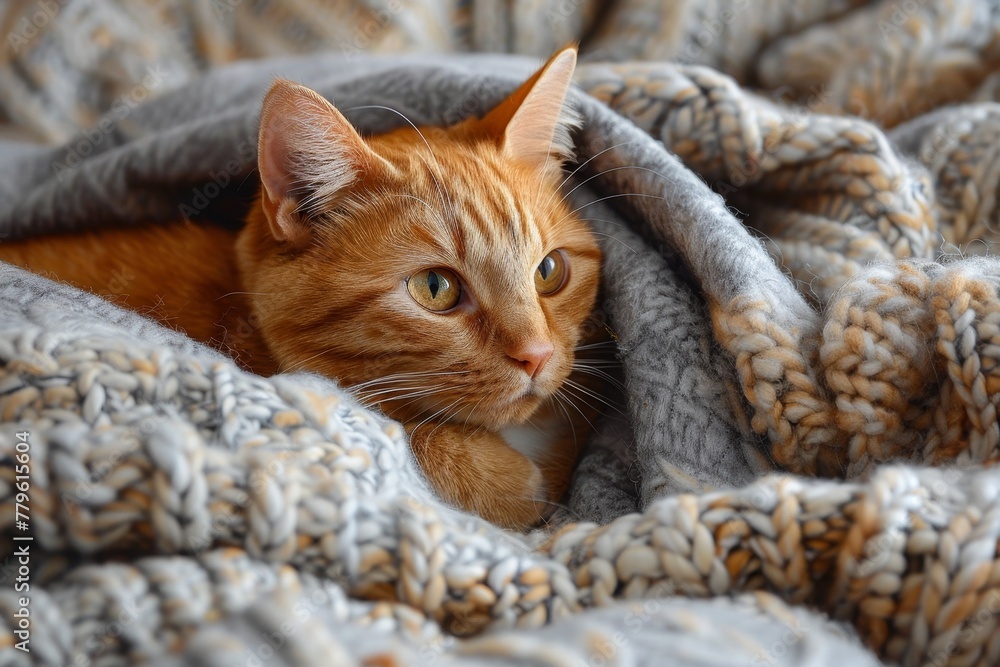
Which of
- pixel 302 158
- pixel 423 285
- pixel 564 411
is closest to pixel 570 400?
pixel 564 411

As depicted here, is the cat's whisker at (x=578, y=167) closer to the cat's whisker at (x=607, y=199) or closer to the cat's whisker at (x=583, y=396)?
the cat's whisker at (x=607, y=199)

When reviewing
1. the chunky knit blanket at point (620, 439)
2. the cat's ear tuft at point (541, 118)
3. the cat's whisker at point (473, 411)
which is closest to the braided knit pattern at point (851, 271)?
the chunky knit blanket at point (620, 439)

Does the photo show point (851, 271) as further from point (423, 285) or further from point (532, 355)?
point (423, 285)

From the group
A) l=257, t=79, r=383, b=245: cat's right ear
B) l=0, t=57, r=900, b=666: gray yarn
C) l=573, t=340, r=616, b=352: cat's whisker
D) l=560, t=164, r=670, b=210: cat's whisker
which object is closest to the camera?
l=0, t=57, r=900, b=666: gray yarn

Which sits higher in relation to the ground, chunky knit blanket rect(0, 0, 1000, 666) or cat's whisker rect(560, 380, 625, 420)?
chunky knit blanket rect(0, 0, 1000, 666)

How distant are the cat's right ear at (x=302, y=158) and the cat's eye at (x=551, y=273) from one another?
0.29 meters

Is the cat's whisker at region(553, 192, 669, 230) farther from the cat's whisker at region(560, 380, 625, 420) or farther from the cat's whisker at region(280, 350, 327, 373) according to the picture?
the cat's whisker at region(280, 350, 327, 373)

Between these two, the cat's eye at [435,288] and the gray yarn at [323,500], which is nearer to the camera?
the gray yarn at [323,500]

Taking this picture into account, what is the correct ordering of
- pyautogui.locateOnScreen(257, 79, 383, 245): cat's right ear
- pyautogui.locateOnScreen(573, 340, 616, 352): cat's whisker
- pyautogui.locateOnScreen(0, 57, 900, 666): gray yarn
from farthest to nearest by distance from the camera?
pyautogui.locateOnScreen(573, 340, 616, 352): cat's whisker → pyautogui.locateOnScreen(257, 79, 383, 245): cat's right ear → pyautogui.locateOnScreen(0, 57, 900, 666): gray yarn

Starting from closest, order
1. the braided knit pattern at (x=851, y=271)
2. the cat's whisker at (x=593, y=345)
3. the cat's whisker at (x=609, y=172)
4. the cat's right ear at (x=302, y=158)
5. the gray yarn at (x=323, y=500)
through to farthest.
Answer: the gray yarn at (x=323, y=500) < the braided knit pattern at (x=851, y=271) < the cat's right ear at (x=302, y=158) < the cat's whisker at (x=609, y=172) < the cat's whisker at (x=593, y=345)

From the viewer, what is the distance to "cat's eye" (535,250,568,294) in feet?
3.86

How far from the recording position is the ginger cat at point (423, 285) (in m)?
1.04

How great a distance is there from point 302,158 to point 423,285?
242 mm

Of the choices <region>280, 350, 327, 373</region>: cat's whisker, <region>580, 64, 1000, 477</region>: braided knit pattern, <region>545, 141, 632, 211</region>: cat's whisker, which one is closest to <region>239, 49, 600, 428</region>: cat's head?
<region>280, 350, 327, 373</region>: cat's whisker
